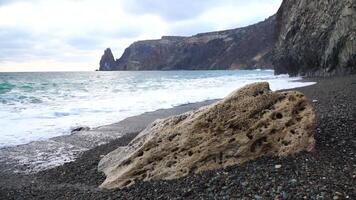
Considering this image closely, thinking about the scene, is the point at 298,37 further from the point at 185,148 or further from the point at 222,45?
the point at 222,45

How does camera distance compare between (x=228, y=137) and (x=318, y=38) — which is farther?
(x=318, y=38)

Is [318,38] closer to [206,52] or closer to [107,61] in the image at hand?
[206,52]

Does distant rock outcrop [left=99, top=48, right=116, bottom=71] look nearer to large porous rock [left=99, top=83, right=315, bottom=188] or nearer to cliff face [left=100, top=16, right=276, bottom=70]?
cliff face [left=100, top=16, right=276, bottom=70]

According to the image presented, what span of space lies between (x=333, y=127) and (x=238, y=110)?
2133 millimetres

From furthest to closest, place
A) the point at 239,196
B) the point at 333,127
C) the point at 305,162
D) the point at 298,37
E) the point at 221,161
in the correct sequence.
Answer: the point at 298,37 → the point at 333,127 → the point at 221,161 → the point at 305,162 → the point at 239,196

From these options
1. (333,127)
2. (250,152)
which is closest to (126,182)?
(250,152)

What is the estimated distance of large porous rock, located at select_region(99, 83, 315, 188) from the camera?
657cm

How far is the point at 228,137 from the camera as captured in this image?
6680mm

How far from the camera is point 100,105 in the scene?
21.4 meters

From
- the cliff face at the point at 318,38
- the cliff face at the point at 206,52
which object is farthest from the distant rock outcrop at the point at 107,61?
the cliff face at the point at 318,38

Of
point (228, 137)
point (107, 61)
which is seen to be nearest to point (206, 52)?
point (107, 61)

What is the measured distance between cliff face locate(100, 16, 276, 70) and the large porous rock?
355 ft

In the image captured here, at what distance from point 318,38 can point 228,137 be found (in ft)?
101

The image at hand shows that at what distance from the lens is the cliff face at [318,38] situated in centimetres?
2839
